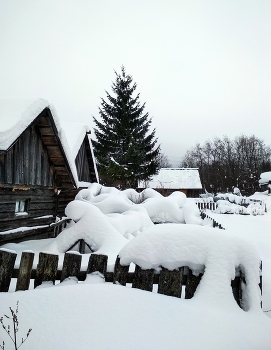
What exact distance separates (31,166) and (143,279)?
4.79 metres

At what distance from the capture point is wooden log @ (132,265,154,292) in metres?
2.47

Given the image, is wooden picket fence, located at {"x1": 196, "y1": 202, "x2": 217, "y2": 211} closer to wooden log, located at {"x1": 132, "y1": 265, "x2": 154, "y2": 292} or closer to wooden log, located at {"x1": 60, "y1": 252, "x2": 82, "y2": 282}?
wooden log, located at {"x1": 132, "y1": 265, "x2": 154, "y2": 292}

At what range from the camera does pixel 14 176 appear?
17.6 ft

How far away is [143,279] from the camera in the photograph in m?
2.49

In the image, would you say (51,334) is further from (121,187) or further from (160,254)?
(121,187)

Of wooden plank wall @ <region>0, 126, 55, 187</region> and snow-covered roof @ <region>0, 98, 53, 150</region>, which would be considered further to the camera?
wooden plank wall @ <region>0, 126, 55, 187</region>

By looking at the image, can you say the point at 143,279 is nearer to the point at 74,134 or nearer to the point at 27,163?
the point at 27,163

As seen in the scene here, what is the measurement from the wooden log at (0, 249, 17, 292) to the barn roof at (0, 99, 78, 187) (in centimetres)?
203

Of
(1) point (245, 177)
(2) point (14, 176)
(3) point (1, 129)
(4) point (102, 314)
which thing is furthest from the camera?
(1) point (245, 177)

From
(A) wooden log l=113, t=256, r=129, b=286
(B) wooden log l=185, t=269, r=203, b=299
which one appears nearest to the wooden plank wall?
(A) wooden log l=113, t=256, r=129, b=286

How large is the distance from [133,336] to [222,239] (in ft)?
4.09

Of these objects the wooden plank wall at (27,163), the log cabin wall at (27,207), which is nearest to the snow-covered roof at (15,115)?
the wooden plank wall at (27,163)

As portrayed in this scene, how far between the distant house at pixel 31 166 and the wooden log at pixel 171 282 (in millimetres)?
3242

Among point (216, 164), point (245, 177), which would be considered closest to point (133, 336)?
point (245, 177)
